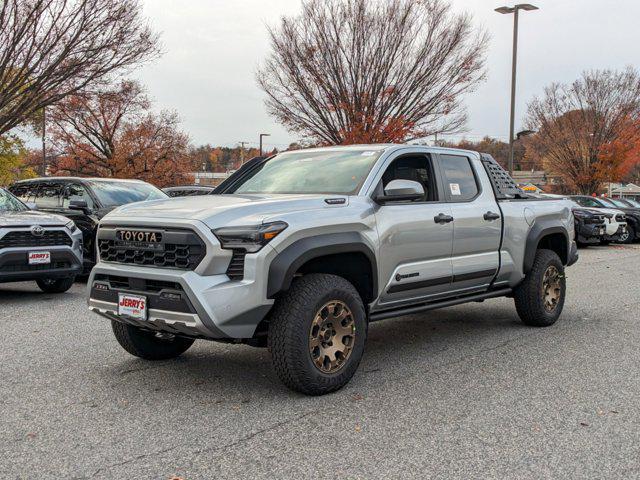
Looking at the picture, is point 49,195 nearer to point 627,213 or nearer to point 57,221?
point 57,221

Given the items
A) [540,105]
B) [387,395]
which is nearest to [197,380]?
[387,395]

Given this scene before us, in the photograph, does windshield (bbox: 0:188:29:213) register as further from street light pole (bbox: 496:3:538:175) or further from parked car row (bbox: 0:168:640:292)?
street light pole (bbox: 496:3:538:175)

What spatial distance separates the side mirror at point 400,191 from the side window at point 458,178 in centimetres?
94

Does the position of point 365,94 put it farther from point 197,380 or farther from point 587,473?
point 587,473

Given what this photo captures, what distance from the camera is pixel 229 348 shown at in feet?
19.0

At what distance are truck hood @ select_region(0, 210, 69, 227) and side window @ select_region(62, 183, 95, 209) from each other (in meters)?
1.30

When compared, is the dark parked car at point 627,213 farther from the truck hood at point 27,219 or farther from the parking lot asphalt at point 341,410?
the truck hood at point 27,219

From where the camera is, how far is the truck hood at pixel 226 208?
4156 millimetres

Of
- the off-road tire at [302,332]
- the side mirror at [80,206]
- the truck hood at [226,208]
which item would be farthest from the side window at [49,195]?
the off-road tire at [302,332]

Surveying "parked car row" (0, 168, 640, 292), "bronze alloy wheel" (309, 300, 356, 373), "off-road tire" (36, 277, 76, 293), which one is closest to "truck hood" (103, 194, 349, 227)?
"bronze alloy wheel" (309, 300, 356, 373)

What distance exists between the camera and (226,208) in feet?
14.0

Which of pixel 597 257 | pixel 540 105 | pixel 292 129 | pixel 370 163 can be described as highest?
pixel 540 105

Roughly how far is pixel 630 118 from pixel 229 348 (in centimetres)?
3148

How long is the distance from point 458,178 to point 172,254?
2.98m
